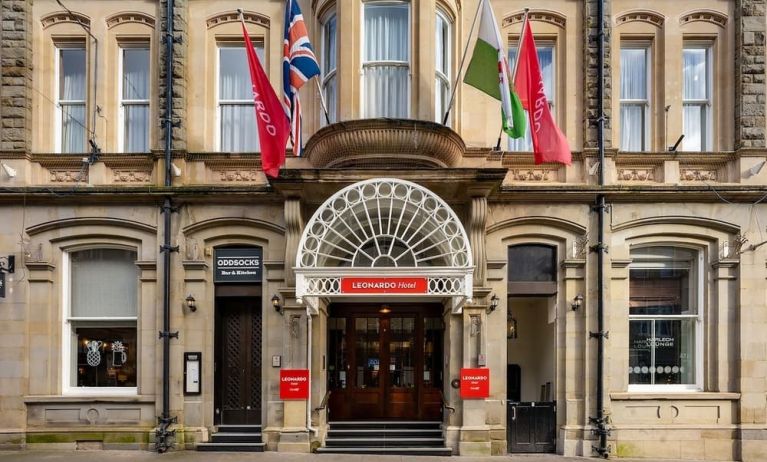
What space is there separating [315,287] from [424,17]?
5730 millimetres

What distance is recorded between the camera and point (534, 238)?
503 inches

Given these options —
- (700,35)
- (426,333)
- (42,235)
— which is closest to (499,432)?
(426,333)

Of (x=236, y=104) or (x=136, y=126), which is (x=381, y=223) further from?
(x=136, y=126)

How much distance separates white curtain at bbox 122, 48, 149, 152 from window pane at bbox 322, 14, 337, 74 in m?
4.10

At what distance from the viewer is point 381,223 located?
1167 centimetres

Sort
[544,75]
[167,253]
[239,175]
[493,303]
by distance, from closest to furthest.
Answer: [493,303]
[167,253]
[239,175]
[544,75]

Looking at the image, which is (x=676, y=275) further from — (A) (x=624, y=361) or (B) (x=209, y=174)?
(B) (x=209, y=174)

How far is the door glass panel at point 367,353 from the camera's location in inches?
540

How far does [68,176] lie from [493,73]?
9220 millimetres

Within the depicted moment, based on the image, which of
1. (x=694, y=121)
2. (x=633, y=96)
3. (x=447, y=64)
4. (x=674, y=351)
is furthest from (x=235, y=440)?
(x=694, y=121)

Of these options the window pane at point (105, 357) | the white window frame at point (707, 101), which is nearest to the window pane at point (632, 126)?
the white window frame at point (707, 101)

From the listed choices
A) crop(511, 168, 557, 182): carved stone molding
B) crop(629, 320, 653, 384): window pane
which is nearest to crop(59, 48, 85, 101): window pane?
crop(511, 168, 557, 182): carved stone molding

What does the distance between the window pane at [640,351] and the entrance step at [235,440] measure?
26.0 feet

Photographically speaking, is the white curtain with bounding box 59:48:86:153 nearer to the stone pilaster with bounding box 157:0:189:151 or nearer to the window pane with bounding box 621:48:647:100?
the stone pilaster with bounding box 157:0:189:151
